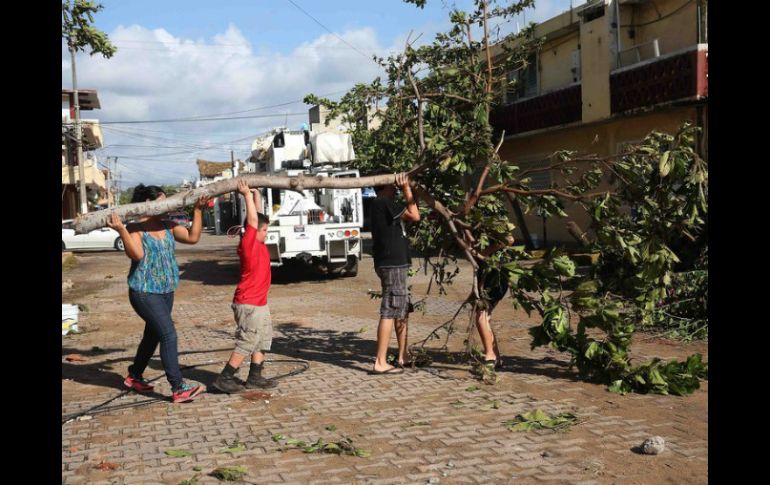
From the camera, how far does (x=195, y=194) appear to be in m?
6.45

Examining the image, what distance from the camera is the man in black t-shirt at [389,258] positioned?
24.4 ft

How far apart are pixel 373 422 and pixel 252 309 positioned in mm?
1715

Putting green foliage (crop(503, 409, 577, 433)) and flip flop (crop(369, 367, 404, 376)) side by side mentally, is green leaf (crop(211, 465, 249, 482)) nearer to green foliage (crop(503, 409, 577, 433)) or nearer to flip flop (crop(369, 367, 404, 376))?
green foliage (crop(503, 409, 577, 433))

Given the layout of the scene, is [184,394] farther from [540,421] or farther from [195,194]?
[540,421]

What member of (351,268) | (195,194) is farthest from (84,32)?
(351,268)

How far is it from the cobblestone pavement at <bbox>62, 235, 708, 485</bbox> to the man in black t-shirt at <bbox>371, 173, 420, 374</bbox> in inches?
16.6

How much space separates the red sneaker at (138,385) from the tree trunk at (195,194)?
59.5 inches

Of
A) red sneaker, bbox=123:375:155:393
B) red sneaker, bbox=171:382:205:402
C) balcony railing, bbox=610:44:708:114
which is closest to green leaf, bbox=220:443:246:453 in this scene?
red sneaker, bbox=171:382:205:402

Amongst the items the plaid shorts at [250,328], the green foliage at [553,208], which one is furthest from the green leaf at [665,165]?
the plaid shorts at [250,328]

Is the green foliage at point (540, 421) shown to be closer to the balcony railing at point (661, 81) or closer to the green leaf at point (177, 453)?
the green leaf at point (177, 453)
